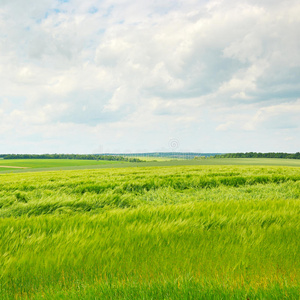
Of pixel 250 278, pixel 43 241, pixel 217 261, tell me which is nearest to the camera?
pixel 250 278

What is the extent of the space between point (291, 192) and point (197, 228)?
5.67 metres

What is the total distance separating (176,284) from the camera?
6.44ft

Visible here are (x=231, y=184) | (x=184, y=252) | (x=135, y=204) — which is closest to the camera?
(x=184, y=252)

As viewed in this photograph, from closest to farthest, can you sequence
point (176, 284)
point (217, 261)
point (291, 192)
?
point (176, 284) < point (217, 261) < point (291, 192)

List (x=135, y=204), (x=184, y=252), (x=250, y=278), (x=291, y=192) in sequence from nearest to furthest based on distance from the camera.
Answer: (x=250, y=278), (x=184, y=252), (x=135, y=204), (x=291, y=192)

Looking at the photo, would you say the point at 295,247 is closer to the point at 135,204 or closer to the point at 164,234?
the point at 164,234

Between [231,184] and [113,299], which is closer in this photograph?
[113,299]

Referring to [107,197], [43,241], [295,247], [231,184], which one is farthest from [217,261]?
[231,184]

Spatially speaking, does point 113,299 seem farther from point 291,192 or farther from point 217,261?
point 291,192

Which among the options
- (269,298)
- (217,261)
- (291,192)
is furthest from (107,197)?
(291,192)

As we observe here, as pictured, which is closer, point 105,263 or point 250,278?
point 250,278

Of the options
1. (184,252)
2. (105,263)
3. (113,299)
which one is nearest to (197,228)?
(184,252)

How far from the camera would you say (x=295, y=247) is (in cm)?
281

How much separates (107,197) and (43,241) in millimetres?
3130
